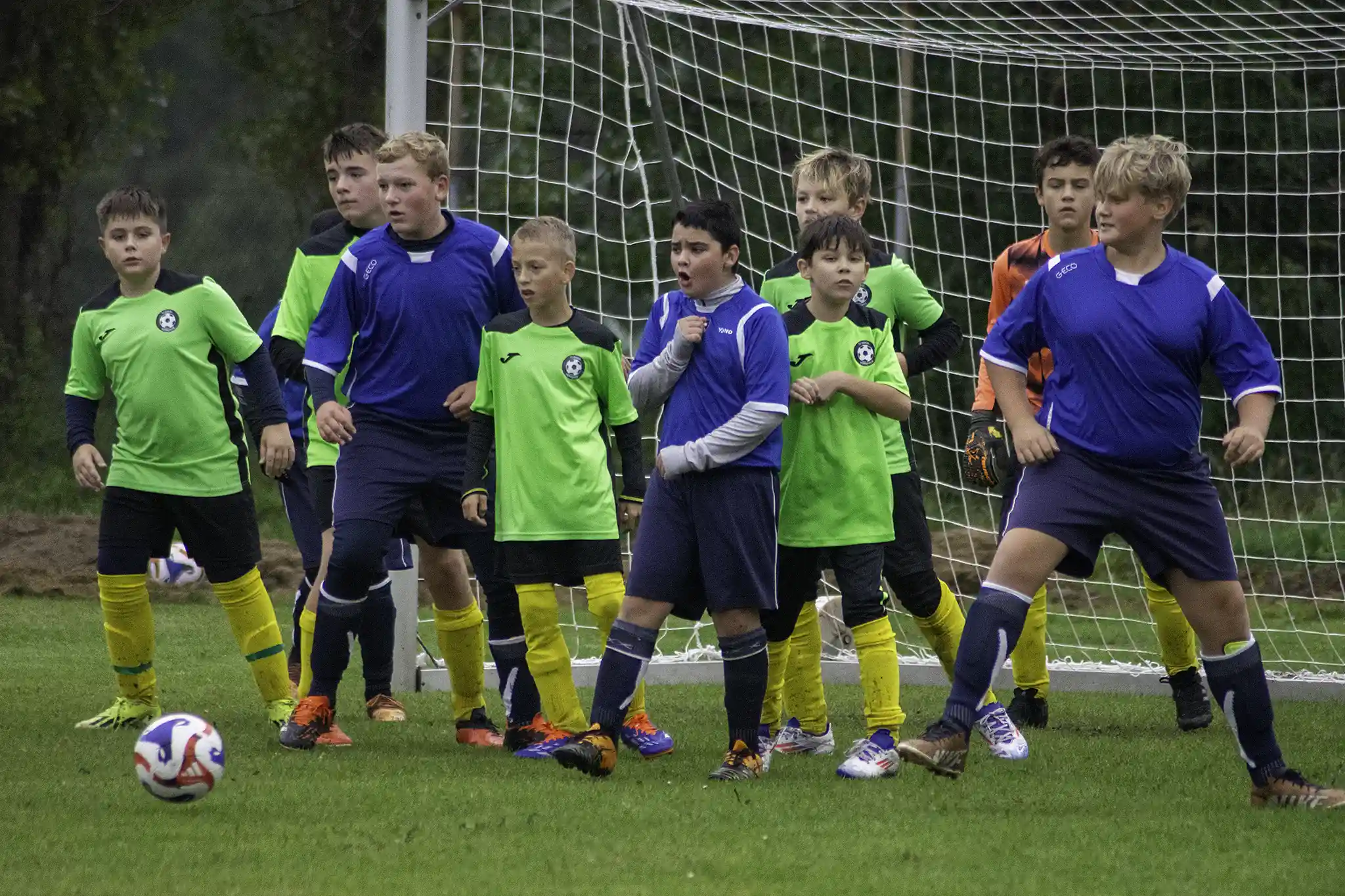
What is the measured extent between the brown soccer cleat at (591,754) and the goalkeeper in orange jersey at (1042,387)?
1.64m

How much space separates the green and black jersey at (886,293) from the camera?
580cm

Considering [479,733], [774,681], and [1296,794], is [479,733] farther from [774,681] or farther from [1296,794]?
[1296,794]

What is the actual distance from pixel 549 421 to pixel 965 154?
6541mm

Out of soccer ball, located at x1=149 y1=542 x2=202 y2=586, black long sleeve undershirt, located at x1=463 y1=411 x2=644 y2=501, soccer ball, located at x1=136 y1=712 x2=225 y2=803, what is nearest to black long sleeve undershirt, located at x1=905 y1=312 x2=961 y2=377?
black long sleeve undershirt, located at x1=463 y1=411 x2=644 y2=501

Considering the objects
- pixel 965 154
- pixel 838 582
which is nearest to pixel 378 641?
pixel 838 582

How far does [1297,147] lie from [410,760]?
A: 22.5 feet

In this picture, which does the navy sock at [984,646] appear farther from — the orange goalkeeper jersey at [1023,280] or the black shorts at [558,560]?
the orange goalkeeper jersey at [1023,280]

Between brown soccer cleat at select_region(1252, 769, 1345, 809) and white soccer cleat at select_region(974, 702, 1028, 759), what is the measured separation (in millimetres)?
1096

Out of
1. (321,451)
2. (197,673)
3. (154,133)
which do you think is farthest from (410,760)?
(154,133)

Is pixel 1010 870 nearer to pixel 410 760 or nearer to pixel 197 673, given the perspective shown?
pixel 410 760

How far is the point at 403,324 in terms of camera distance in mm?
5645

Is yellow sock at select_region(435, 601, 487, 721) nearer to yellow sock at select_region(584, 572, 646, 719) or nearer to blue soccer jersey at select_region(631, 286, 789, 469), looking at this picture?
yellow sock at select_region(584, 572, 646, 719)

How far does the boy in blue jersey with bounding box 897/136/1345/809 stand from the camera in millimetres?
4516

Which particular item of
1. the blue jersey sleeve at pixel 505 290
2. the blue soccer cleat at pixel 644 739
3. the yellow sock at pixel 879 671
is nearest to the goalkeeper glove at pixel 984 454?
the yellow sock at pixel 879 671
